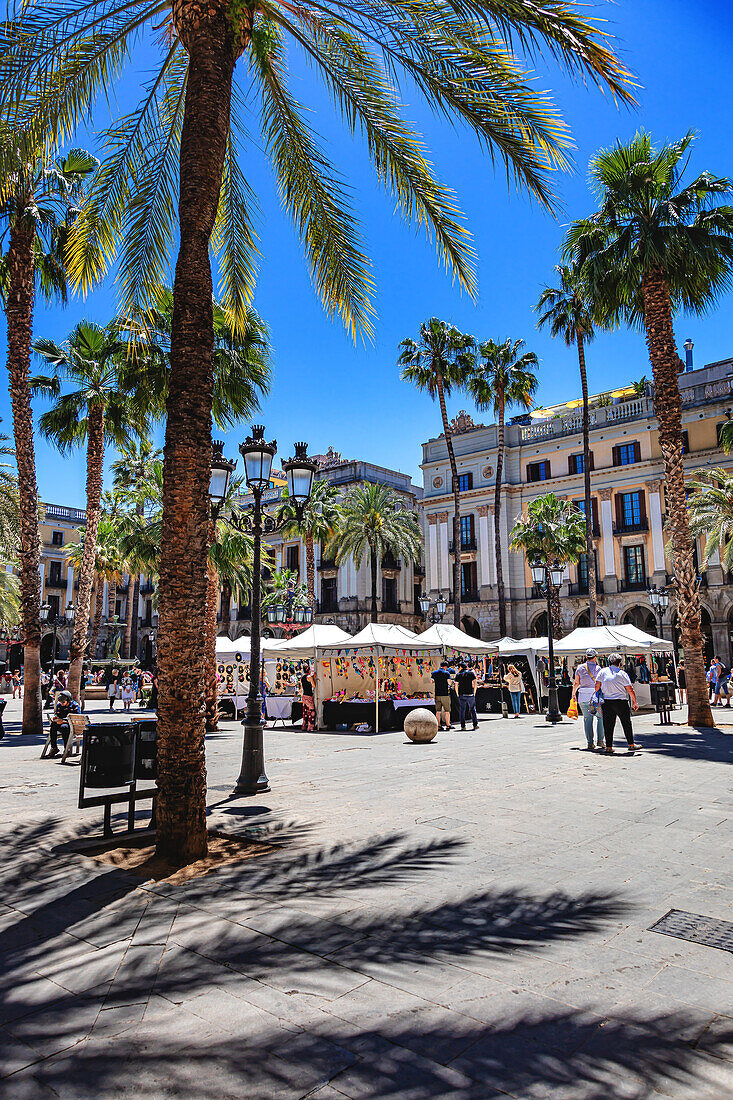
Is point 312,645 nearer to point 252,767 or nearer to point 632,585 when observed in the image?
point 252,767

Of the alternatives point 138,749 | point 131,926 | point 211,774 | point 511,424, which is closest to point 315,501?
point 511,424

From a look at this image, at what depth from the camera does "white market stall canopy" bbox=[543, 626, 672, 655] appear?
20.8m

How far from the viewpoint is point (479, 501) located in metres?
45.1

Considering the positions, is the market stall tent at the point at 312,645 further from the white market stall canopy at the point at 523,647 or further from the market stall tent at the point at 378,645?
the white market stall canopy at the point at 523,647

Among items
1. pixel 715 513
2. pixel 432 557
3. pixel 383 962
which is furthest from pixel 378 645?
pixel 432 557

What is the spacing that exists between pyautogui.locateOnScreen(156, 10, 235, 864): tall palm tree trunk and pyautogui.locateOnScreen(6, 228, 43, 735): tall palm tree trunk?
39.3 feet

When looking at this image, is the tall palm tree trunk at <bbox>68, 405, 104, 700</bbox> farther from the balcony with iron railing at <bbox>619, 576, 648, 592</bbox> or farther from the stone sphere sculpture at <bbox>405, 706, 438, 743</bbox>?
the balcony with iron railing at <bbox>619, 576, 648, 592</bbox>

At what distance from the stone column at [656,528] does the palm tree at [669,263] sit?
23742mm

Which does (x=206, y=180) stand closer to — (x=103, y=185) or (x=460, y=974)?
(x=103, y=185)

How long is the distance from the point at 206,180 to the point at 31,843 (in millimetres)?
5864

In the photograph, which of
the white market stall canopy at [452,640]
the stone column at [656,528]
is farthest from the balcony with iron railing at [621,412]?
the white market stall canopy at [452,640]

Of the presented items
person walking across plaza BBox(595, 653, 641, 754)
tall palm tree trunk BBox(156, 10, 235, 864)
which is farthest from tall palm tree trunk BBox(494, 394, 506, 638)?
tall palm tree trunk BBox(156, 10, 235, 864)

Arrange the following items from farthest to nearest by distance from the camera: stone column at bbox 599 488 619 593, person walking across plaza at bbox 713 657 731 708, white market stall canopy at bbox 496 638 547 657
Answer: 1. stone column at bbox 599 488 619 593
2. white market stall canopy at bbox 496 638 547 657
3. person walking across plaza at bbox 713 657 731 708

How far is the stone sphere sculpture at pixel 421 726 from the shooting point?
14.1 meters
